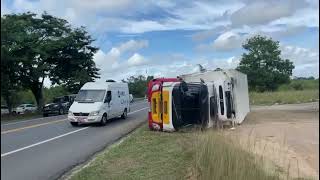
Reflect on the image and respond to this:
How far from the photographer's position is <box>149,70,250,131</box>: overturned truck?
1591 centimetres

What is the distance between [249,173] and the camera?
6.31 m

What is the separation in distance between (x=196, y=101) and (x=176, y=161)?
5.67 m

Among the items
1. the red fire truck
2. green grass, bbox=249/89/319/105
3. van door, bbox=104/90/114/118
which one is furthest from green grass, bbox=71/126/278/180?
the red fire truck

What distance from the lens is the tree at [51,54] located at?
13.4ft

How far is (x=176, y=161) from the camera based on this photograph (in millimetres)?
10461

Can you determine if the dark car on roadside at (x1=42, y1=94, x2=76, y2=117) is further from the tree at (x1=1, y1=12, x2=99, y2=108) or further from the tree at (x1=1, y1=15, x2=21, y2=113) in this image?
the tree at (x1=1, y1=15, x2=21, y2=113)

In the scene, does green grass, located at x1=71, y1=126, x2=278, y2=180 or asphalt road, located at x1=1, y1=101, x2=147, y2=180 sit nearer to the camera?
green grass, located at x1=71, y1=126, x2=278, y2=180

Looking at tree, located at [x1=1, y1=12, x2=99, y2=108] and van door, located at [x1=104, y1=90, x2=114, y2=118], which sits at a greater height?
tree, located at [x1=1, y1=12, x2=99, y2=108]

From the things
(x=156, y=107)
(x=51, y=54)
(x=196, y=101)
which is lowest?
(x=156, y=107)

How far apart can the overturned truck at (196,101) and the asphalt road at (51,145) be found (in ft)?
3.45

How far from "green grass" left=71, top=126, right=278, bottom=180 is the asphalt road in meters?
0.77

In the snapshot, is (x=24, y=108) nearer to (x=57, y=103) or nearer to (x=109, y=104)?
(x=57, y=103)

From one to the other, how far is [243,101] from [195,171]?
624 inches

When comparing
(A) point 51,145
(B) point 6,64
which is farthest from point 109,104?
(A) point 51,145
